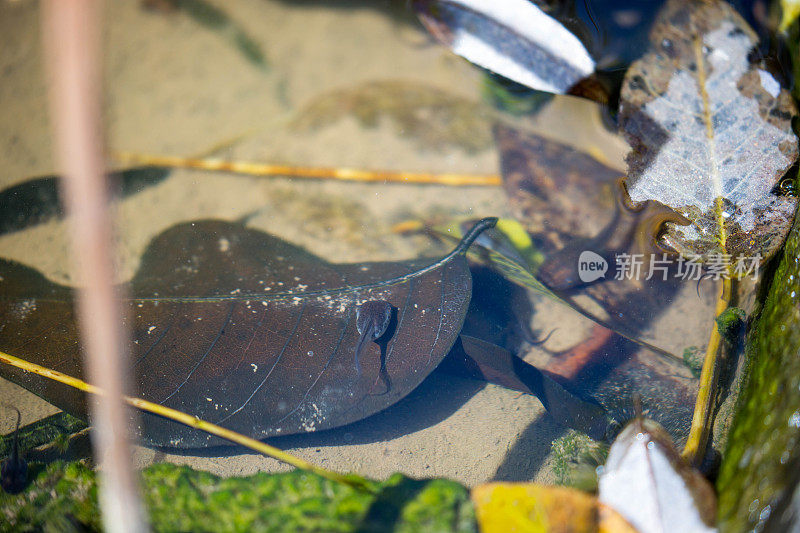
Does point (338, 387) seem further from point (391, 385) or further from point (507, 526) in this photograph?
point (507, 526)

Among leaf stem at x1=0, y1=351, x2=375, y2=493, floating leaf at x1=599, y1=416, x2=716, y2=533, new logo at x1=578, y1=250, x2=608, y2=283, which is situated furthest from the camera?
new logo at x1=578, y1=250, x2=608, y2=283

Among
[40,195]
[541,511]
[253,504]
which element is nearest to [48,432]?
[253,504]

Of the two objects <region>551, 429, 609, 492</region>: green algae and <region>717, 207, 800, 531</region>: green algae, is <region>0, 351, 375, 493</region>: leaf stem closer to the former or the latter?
<region>551, 429, 609, 492</region>: green algae

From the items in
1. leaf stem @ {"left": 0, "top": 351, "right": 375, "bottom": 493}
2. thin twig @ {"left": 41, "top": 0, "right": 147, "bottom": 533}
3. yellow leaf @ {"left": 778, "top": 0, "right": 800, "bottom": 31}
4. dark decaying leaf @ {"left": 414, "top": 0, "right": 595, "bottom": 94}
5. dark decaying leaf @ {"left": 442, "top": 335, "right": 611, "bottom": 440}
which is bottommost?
leaf stem @ {"left": 0, "top": 351, "right": 375, "bottom": 493}

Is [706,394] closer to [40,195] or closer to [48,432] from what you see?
[48,432]

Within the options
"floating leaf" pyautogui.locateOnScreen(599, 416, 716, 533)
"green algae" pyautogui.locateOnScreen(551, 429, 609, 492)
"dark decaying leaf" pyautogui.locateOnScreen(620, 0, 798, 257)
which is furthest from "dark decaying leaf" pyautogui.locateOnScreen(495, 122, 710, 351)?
"floating leaf" pyautogui.locateOnScreen(599, 416, 716, 533)

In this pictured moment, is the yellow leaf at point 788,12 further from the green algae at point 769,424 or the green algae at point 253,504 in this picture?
the green algae at point 253,504
